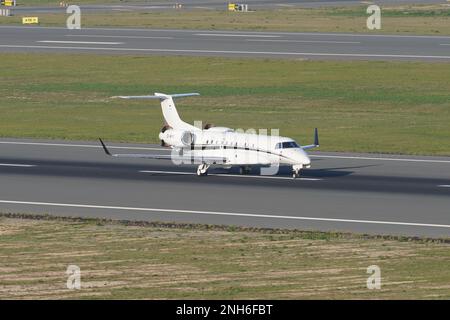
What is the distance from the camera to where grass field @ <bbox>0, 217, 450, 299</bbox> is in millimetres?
39031

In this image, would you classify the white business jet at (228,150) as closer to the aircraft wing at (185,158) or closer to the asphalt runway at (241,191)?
the aircraft wing at (185,158)

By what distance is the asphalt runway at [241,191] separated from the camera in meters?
52.4

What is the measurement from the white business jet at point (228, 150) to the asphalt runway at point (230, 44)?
162 feet

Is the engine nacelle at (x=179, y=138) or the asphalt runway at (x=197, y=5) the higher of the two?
the asphalt runway at (x=197, y=5)

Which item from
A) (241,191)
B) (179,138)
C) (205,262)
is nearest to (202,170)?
(179,138)

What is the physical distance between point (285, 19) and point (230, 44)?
28074mm

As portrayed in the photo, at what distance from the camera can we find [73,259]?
4444cm

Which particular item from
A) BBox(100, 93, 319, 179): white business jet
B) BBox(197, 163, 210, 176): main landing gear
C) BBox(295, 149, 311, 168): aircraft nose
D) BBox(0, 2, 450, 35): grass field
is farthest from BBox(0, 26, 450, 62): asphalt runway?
BBox(295, 149, 311, 168): aircraft nose

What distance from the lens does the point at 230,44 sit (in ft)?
396

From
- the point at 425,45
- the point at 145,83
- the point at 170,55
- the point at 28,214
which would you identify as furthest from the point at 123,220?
the point at 425,45

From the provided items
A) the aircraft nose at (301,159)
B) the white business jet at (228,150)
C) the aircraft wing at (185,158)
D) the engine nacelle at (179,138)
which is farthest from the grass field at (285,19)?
the aircraft wing at (185,158)

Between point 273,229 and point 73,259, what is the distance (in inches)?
377

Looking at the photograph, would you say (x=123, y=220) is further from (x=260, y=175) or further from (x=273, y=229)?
(x=260, y=175)

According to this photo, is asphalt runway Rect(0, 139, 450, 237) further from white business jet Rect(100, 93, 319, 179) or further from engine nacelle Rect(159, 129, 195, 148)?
engine nacelle Rect(159, 129, 195, 148)
